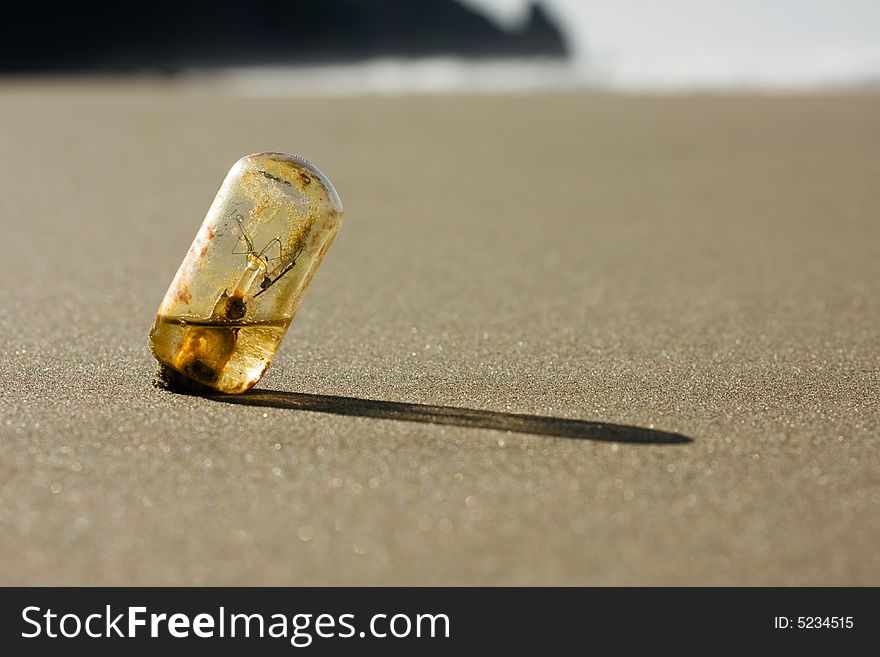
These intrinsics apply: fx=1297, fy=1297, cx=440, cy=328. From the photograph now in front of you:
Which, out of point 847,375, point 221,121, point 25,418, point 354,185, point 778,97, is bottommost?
point 25,418

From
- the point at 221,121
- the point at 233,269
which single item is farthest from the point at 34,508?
the point at 221,121

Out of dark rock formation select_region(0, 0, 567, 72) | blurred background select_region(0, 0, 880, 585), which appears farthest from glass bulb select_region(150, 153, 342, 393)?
dark rock formation select_region(0, 0, 567, 72)

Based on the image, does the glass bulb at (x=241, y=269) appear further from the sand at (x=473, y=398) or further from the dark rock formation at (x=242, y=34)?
the dark rock formation at (x=242, y=34)

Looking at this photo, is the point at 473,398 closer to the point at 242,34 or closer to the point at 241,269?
the point at 241,269

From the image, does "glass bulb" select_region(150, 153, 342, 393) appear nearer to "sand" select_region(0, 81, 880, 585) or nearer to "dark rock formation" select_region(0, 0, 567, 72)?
"sand" select_region(0, 81, 880, 585)
